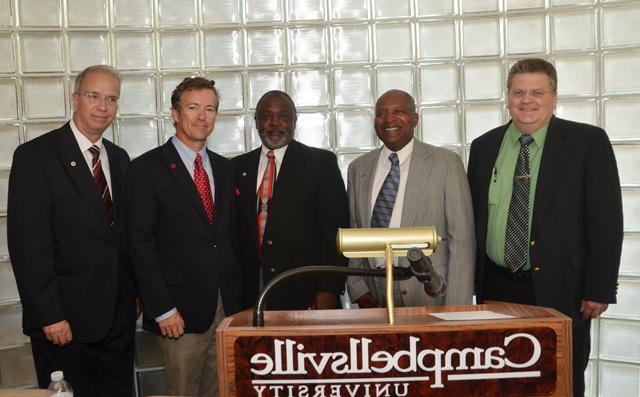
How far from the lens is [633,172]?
3.54 m

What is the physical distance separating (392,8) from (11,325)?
2.87 m

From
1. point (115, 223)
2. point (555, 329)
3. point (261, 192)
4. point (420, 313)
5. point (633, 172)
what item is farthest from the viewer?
point (633, 172)

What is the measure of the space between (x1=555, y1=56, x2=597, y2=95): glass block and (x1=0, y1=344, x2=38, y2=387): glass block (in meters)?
3.43

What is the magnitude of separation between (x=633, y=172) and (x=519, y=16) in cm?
109

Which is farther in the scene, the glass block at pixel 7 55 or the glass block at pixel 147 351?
the glass block at pixel 147 351

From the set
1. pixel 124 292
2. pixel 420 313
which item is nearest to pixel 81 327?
pixel 124 292

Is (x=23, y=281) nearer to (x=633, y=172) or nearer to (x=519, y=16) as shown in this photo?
(x=519, y=16)

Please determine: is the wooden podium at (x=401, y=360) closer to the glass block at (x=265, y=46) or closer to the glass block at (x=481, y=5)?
the glass block at (x=265, y=46)

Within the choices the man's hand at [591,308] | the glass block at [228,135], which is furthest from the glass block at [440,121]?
the man's hand at [591,308]

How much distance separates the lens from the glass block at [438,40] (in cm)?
369

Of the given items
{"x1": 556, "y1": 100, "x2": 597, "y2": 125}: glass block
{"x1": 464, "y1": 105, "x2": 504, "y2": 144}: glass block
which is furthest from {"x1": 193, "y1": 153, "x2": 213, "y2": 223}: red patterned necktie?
{"x1": 556, "y1": 100, "x2": 597, "y2": 125}: glass block

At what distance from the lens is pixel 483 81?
145 inches

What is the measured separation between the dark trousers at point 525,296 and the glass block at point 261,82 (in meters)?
1.65

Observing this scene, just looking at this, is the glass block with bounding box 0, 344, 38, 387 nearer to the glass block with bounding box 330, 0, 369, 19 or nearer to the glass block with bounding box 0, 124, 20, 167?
the glass block with bounding box 0, 124, 20, 167
